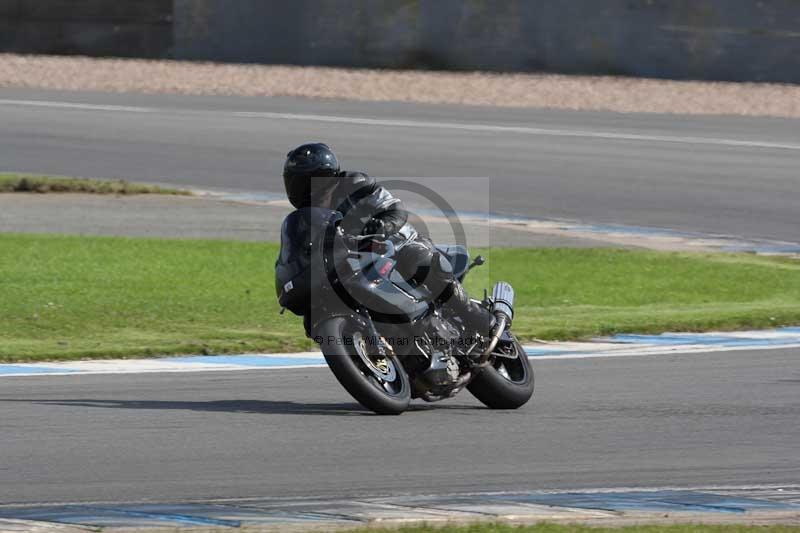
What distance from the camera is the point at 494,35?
34906mm

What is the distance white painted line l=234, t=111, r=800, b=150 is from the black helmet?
61.5 ft

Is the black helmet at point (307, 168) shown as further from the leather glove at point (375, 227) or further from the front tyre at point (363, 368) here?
the front tyre at point (363, 368)

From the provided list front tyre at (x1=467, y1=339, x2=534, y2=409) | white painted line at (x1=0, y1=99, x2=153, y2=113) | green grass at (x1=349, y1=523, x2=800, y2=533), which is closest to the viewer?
green grass at (x1=349, y1=523, x2=800, y2=533)

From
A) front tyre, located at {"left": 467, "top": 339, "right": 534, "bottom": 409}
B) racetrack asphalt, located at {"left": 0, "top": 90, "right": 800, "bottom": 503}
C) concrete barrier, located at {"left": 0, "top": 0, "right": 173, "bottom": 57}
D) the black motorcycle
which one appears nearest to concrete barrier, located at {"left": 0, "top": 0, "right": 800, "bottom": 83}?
concrete barrier, located at {"left": 0, "top": 0, "right": 173, "bottom": 57}

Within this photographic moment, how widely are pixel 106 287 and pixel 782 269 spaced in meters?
6.51

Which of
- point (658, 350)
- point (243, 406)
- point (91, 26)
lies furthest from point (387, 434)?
point (91, 26)

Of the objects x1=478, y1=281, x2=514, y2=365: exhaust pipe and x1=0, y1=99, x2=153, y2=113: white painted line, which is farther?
x1=0, y1=99, x2=153, y2=113: white painted line

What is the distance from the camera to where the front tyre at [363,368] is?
9.12 m

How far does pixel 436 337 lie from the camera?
31.8 feet

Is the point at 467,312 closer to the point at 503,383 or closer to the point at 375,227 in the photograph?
the point at 503,383

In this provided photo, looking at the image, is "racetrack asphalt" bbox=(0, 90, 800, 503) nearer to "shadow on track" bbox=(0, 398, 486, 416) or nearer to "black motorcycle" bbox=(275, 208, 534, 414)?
"shadow on track" bbox=(0, 398, 486, 416)

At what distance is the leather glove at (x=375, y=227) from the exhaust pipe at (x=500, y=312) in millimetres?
941

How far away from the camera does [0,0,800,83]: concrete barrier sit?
1280 inches

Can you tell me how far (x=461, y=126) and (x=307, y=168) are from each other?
67.5 ft
